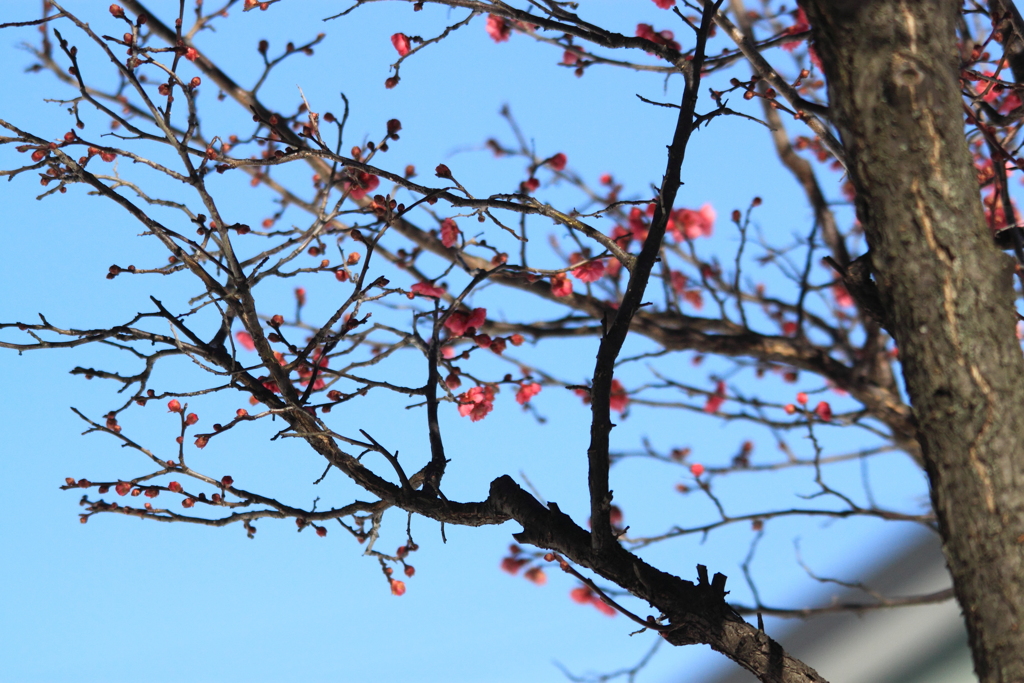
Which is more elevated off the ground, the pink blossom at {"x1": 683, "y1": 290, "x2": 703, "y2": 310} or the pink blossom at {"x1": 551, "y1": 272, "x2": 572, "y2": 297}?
the pink blossom at {"x1": 683, "y1": 290, "x2": 703, "y2": 310}

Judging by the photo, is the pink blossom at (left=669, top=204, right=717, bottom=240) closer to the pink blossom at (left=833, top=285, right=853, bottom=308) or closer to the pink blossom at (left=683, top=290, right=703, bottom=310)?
the pink blossom at (left=683, top=290, right=703, bottom=310)

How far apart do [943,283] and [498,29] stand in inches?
94.0

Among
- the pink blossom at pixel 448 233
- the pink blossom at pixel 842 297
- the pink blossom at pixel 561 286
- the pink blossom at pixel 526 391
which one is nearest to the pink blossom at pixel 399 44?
the pink blossom at pixel 448 233

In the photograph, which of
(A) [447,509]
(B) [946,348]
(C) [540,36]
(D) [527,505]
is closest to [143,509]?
(A) [447,509]

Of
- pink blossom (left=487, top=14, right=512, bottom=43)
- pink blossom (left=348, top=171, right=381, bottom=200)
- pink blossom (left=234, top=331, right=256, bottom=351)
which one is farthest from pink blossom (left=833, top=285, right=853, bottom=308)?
pink blossom (left=234, top=331, right=256, bottom=351)

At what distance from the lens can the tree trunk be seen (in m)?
1.19

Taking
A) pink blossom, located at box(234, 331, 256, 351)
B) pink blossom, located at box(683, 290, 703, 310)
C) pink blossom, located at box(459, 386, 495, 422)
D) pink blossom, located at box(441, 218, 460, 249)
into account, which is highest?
pink blossom, located at box(683, 290, 703, 310)

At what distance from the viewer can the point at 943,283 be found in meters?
1.26

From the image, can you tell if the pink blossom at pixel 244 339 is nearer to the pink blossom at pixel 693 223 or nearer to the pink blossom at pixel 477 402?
the pink blossom at pixel 477 402

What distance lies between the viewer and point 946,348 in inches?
49.2

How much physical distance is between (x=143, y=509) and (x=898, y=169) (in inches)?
70.8

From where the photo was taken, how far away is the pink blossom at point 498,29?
3037mm

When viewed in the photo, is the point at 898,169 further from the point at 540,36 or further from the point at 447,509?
the point at 540,36

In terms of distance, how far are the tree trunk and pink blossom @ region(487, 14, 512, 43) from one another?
186 centimetres
